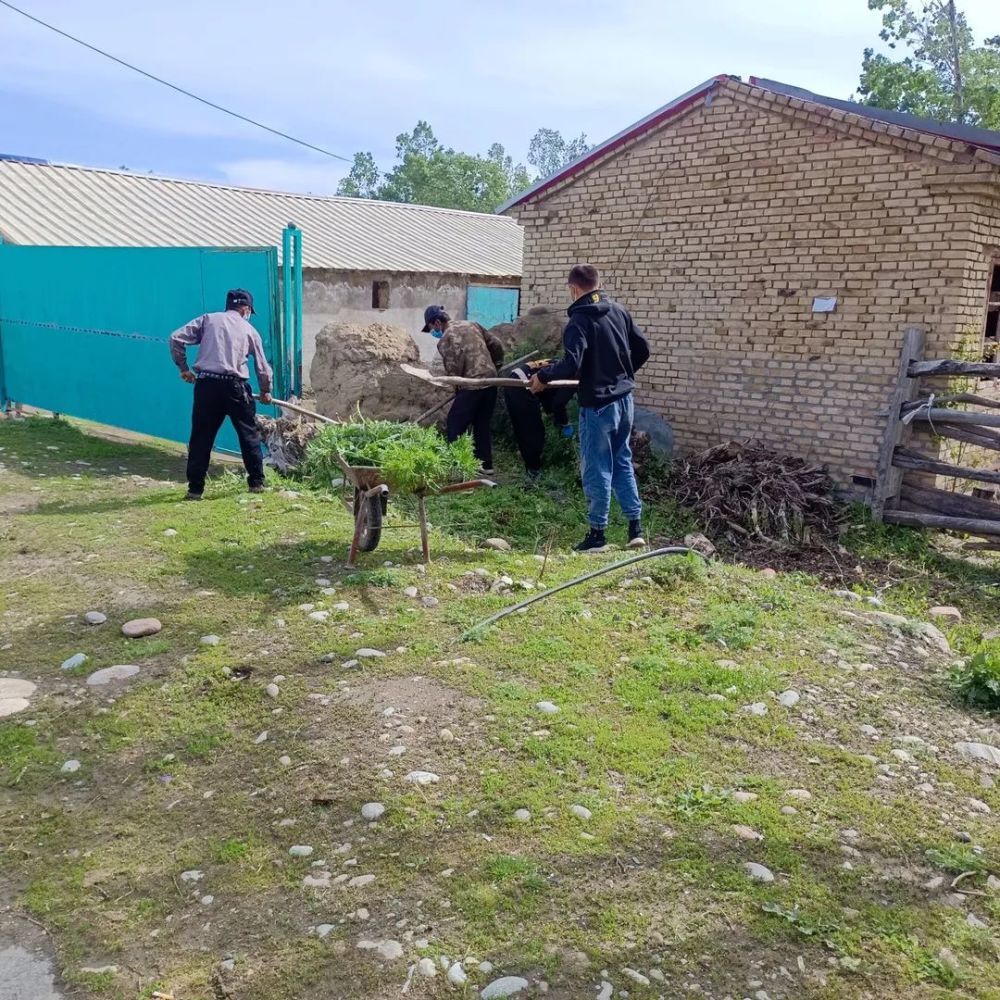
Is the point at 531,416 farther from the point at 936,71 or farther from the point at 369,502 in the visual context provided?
the point at 936,71

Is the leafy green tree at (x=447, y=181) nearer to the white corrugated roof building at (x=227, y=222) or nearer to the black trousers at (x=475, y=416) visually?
the white corrugated roof building at (x=227, y=222)

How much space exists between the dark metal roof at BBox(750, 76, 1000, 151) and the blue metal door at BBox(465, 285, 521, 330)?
41.9ft

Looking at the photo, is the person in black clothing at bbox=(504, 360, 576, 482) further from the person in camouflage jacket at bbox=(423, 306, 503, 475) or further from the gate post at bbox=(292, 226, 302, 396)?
the gate post at bbox=(292, 226, 302, 396)

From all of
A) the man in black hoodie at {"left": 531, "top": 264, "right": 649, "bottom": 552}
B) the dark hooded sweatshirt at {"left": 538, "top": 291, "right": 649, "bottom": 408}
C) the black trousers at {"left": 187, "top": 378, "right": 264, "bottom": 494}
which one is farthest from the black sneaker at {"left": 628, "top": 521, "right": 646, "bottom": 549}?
the black trousers at {"left": 187, "top": 378, "right": 264, "bottom": 494}

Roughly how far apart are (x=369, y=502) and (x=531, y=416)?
3.24 metres

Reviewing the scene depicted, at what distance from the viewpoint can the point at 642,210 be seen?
31.5 feet

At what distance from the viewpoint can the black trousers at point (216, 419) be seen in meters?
7.33

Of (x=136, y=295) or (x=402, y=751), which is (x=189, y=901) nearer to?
(x=402, y=751)

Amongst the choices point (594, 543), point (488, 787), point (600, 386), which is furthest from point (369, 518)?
point (488, 787)

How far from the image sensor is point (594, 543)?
6277mm

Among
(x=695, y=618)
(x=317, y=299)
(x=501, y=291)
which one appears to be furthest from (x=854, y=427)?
(x=501, y=291)

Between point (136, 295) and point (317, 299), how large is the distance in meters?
9.64

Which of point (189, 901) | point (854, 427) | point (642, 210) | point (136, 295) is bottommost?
point (189, 901)

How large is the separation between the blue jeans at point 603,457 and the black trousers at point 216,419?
285 centimetres
